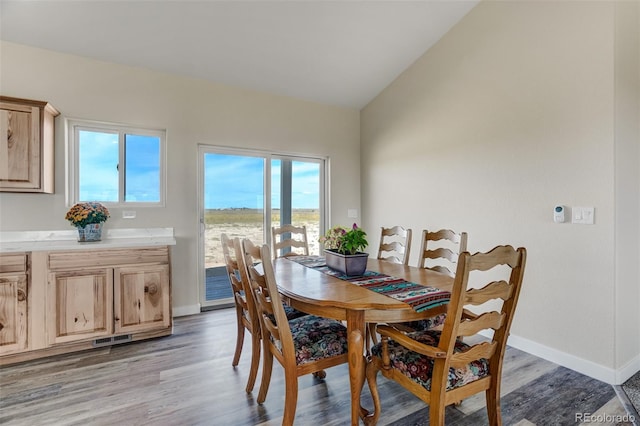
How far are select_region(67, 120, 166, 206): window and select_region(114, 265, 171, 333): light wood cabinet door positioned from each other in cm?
87

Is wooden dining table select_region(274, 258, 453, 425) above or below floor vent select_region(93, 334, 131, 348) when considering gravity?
above

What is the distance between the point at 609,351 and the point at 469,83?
2.49 m

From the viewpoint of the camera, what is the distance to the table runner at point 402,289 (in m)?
1.48

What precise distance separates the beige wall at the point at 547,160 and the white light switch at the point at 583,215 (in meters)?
0.05

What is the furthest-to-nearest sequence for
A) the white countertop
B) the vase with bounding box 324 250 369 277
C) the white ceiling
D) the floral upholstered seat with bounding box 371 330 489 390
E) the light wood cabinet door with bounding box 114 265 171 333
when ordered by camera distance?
the light wood cabinet door with bounding box 114 265 171 333 → the white ceiling → the white countertop → the vase with bounding box 324 250 369 277 → the floral upholstered seat with bounding box 371 330 489 390

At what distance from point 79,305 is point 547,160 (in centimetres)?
403

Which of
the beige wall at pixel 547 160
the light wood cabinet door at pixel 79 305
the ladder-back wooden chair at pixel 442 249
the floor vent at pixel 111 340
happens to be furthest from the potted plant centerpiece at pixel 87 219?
the beige wall at pixel 547 160

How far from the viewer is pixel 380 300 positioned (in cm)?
149

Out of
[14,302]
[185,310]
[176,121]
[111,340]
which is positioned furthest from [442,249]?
[14,302]

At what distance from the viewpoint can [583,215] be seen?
2.22 m

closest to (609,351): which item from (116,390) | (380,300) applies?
(380,300)

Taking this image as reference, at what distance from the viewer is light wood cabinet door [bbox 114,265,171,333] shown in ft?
8.78

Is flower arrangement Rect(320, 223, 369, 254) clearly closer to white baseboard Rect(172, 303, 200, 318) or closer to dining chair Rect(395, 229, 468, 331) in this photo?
dining chair Rect(395, 229, 468, 331)

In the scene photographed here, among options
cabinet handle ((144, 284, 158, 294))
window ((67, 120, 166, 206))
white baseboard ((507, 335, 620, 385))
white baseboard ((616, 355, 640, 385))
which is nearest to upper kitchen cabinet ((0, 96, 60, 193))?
window ((67, 120, 166, 206))
